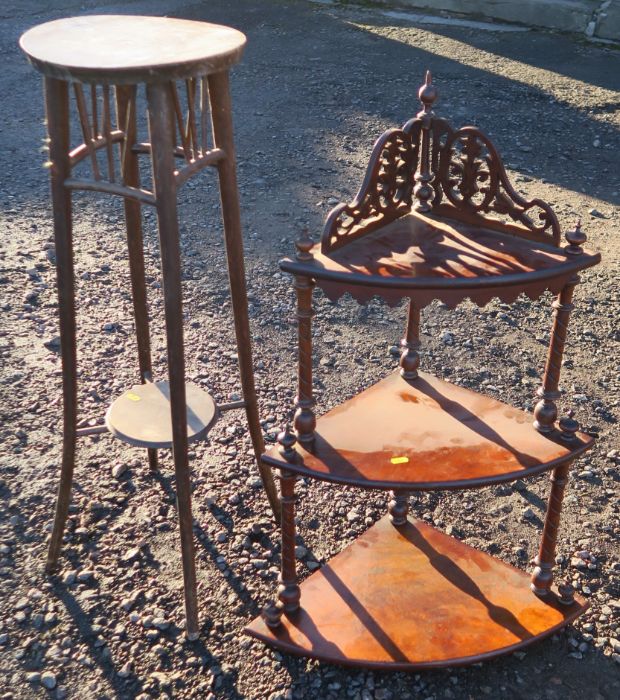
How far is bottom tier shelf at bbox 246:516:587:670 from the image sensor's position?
2123 mm

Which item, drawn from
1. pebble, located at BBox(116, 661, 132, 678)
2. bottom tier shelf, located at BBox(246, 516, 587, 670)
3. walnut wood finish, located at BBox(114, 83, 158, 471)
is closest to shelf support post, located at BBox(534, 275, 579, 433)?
bottom tier shelf, located at BBox(246, 516, 587, 670)

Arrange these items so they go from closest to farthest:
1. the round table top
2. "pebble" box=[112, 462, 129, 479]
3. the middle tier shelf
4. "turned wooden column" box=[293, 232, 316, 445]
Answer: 1. the round table top
2. "turned wooden column" box=[293, 232, 316, 445]
3. the middle tier shelf
4. "pebble" box=[112, 462, 129, 479]

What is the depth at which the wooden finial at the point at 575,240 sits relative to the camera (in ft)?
5.84

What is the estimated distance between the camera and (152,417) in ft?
7.95

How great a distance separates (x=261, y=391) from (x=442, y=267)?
1.60m

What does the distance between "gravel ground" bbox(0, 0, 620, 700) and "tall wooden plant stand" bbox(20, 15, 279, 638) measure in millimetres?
194

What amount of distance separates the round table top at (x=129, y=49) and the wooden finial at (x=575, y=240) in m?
0.83

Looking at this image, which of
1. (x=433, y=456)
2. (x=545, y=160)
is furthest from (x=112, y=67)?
(x=545, y=160)

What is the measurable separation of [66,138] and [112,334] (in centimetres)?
183

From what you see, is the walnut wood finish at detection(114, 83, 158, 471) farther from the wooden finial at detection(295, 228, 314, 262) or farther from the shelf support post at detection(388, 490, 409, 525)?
the shelf support post at detection(388, 490, 409, 525)

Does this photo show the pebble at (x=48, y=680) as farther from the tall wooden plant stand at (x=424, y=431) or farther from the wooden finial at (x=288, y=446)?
the wooden finial at (x=288, y=446)

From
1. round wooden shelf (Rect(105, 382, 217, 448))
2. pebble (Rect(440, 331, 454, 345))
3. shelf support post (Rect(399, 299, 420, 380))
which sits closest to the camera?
round wooden shelf (Rect(105, 382, 217, 448))

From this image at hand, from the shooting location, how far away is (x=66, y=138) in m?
1.92

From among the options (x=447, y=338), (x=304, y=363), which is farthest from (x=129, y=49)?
(x=447, y=338)
